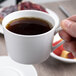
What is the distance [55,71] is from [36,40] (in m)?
0.28

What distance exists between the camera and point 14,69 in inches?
28.1

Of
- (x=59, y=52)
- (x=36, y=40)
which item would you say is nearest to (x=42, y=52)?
(x=36, y=40)

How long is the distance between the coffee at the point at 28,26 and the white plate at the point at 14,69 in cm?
20

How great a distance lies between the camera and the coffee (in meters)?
0.54

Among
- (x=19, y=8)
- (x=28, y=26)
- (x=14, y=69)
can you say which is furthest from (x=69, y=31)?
(x=19, y=8)

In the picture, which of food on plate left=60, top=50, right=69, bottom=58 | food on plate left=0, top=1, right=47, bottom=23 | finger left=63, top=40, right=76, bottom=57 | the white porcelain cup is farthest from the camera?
food on plate left=0, top=1, right=47, bottom=23

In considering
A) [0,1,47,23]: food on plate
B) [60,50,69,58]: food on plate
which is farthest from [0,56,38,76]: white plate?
[0,1,47,23]: food on plate

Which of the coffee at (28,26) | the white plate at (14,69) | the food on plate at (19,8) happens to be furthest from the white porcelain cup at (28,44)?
the food on plate at (19,8)

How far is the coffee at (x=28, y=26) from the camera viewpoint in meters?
0.54

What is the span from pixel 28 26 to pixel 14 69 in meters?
0.21

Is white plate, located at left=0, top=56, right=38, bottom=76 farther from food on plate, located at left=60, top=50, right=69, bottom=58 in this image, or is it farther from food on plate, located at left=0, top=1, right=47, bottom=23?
food on plate, located at left=0, top=1, right=47, bottom=23

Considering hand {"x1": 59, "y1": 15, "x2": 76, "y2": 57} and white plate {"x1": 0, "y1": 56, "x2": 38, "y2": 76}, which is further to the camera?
white plate {"x1": 0, "y1": 56, "x2": 38, "y2": 76}

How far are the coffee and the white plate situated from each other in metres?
0.20

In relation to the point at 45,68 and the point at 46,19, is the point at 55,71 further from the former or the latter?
the point at 46,19
